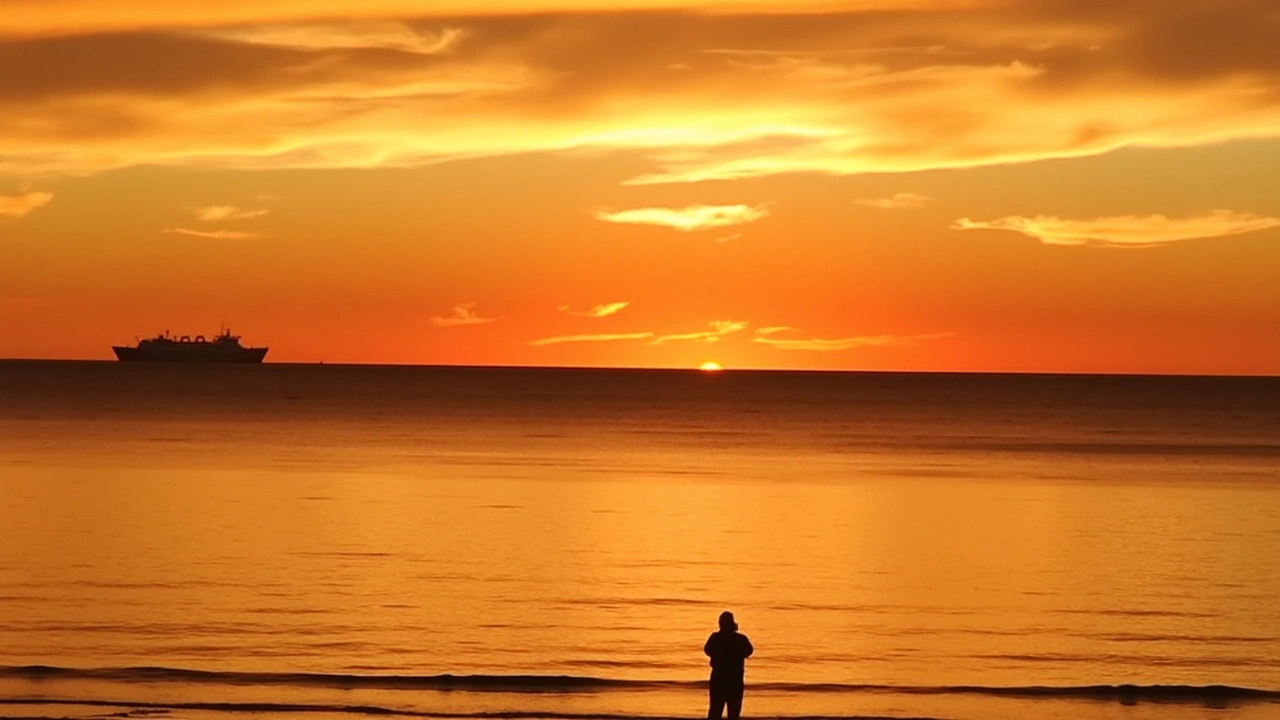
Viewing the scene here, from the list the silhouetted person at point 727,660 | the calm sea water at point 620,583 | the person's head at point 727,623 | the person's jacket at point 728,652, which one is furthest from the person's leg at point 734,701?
the calm sea water at point 620,583

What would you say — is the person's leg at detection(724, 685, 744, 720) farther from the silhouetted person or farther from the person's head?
the person's head

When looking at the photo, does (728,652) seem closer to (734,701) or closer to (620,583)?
(734,701)

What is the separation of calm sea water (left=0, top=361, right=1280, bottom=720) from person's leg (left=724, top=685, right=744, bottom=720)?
15.1 ft

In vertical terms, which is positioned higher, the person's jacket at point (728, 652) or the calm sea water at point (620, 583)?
the calm sea water at point (620, 583)

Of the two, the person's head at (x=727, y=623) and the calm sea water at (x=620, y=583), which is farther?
the calm sea water at (x=620, y=583)

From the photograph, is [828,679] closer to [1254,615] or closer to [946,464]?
[1254,615]

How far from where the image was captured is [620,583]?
123 ft

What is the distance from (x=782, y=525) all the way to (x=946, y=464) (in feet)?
116

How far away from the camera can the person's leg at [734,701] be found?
19.2 meters

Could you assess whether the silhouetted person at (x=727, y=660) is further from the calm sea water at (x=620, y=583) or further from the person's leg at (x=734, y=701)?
the calm sea water at (x=620, y=583)

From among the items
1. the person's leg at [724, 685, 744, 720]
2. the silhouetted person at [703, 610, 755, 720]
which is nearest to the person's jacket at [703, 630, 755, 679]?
the silhouetted person at [703, 610, 755, 720]

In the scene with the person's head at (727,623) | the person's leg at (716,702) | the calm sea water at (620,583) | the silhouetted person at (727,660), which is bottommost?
the person's leg at (716,702)

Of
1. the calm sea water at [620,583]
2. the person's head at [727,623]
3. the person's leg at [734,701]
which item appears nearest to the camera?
the person's head at [727,623]

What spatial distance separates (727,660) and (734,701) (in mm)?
602
